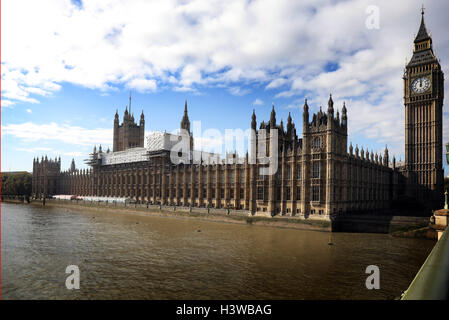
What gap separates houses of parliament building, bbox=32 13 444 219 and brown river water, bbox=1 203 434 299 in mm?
14180

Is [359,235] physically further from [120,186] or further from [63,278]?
[120,186]

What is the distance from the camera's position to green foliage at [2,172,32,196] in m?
163

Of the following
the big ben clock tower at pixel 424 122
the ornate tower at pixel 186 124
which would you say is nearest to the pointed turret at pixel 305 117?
the big ben clock tower at pixel 424 122

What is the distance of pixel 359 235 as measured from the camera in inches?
1896

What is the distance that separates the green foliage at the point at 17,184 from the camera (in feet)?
536

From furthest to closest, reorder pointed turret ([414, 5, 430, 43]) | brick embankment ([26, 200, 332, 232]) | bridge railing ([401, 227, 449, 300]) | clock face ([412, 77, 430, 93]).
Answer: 1. pointed turret ([414, 5, 430, 43])
2. clock face ([412, 77, 430, 93])
3. brick embankment ([26, 200, 332, 232])
4. bridge railing ([401, 227, 449, 300])

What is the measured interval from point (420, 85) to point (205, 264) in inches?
3474

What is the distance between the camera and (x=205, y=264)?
97.6 feet

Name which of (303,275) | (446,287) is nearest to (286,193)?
(303,275)

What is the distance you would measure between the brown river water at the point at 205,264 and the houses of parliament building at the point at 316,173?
1418cm

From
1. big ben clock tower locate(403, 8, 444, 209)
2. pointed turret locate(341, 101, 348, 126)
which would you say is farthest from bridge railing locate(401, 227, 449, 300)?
big ben clock tower locate(403, 8, 444, 209)

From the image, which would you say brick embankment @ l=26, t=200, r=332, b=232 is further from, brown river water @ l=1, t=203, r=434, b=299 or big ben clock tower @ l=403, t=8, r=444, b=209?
big ben clock tower @ l=403, t=8, r=444, b=209

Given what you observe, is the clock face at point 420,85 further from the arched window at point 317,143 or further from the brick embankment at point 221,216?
the brick embankment at point 221,216
